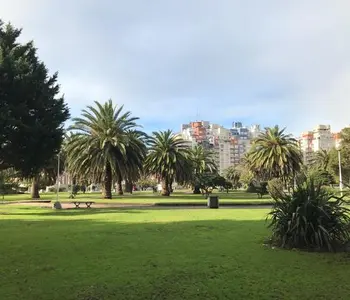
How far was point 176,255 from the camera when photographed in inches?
383

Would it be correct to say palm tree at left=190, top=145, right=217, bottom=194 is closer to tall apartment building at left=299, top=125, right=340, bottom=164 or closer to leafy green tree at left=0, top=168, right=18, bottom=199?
leafy green tree at left=0, top=168, right=18, bottom=199

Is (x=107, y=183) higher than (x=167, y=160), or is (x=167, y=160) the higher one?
(x=167, y=160)

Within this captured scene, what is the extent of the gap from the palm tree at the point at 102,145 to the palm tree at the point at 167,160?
1093 centimetres

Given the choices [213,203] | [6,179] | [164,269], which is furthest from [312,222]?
[6,179]

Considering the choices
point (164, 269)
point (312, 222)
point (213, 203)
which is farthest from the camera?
point (213, 203)

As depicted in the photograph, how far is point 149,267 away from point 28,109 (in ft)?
67.8

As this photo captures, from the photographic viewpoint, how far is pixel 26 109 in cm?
2644

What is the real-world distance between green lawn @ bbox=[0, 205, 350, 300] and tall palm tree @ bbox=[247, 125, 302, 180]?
45.0 metres

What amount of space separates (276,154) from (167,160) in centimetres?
1397

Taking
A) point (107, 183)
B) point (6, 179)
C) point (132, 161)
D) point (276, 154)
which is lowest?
point (107, 183)

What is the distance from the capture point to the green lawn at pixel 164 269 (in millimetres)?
6812

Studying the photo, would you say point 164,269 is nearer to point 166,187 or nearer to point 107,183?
point 107,183

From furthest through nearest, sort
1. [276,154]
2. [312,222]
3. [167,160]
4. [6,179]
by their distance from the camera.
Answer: [6,179], [167,160], [276,154], [312,222]

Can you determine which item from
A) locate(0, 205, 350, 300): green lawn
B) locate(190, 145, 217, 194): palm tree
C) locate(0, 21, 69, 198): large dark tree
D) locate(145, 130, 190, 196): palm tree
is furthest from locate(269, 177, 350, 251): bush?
locate(190, 145, 217, 194): palm tree
